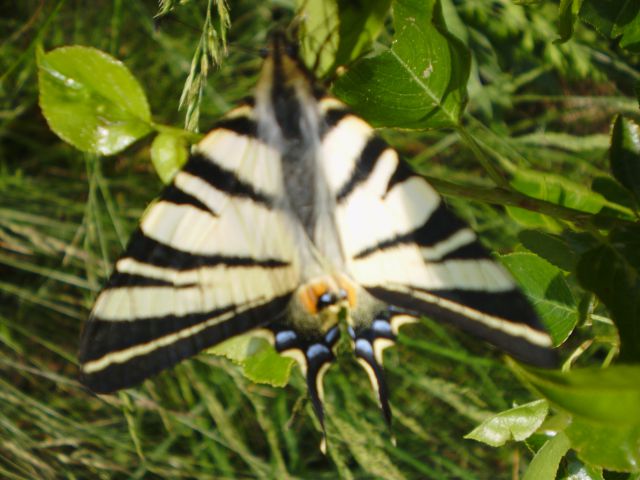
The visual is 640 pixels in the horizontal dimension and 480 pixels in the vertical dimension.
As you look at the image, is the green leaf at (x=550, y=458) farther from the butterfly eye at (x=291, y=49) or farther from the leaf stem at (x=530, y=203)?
the butterfly eye at (x=291, y=49)

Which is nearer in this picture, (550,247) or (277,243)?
(550,247)

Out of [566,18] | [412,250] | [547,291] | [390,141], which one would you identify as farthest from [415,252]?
[390,141]

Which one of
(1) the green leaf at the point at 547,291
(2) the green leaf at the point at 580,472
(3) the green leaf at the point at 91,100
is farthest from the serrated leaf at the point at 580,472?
(3) the green leaf at the point at 91,100

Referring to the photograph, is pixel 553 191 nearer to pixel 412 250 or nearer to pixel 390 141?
pixel 412 250

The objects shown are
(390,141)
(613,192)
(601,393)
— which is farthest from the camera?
(390,141)

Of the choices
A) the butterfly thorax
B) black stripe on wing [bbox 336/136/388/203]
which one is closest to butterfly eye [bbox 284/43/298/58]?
the butterfly thorax
